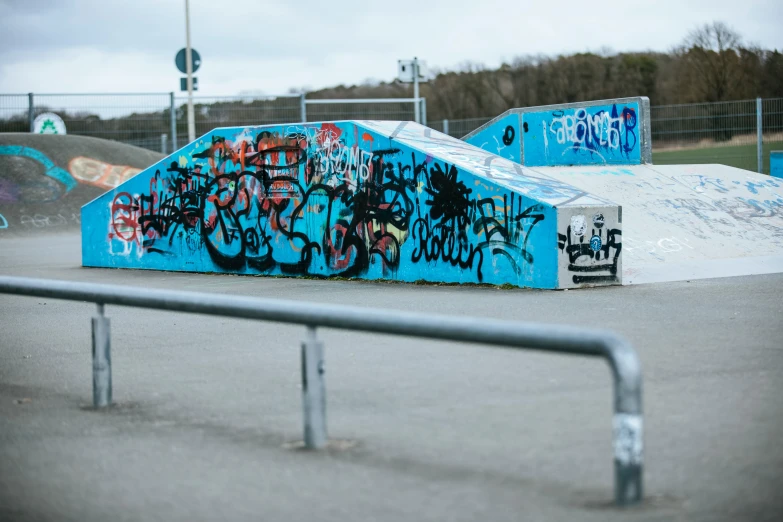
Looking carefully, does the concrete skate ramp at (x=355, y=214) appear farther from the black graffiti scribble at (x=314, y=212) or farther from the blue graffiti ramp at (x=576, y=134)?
the blue graffiti ramp at (x=576, y=134)

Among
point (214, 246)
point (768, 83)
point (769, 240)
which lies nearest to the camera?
point (769, 240)

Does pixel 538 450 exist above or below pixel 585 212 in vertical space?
below

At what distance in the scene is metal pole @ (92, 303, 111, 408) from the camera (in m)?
5.96

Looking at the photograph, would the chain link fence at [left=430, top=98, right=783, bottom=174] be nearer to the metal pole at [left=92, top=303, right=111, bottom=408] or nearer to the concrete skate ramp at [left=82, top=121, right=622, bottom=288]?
the concrete skate ramp at [left=82, top=121, right=622, bottom=288]

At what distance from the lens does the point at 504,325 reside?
407 centimetres

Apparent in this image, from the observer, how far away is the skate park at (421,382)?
4191 millimetres

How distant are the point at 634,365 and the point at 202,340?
17.9 feet

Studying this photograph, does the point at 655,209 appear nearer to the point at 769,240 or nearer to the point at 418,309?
the point at 769,240

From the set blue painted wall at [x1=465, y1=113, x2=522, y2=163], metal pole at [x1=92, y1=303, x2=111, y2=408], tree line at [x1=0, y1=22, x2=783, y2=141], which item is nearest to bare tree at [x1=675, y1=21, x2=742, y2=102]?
tree line at [x1=0, y1=22, x2=783, y2=141]

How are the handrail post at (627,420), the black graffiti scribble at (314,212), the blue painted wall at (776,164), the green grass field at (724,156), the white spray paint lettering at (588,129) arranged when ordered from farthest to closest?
the green grass field at (724,156) < the blue painted wall at (776,164) < the white spray paint lettering at (588,129) < the black graffiti scribble at (314,212) < the handrail post at (627,420)

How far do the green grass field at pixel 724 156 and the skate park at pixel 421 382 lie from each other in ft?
26.4

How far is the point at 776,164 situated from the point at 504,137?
6058mm

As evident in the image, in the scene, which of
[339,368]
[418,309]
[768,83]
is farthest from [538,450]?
[768,83]

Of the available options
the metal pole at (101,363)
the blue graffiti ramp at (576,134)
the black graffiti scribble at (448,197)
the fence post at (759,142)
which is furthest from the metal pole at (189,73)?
the metal pole at (101,363)
